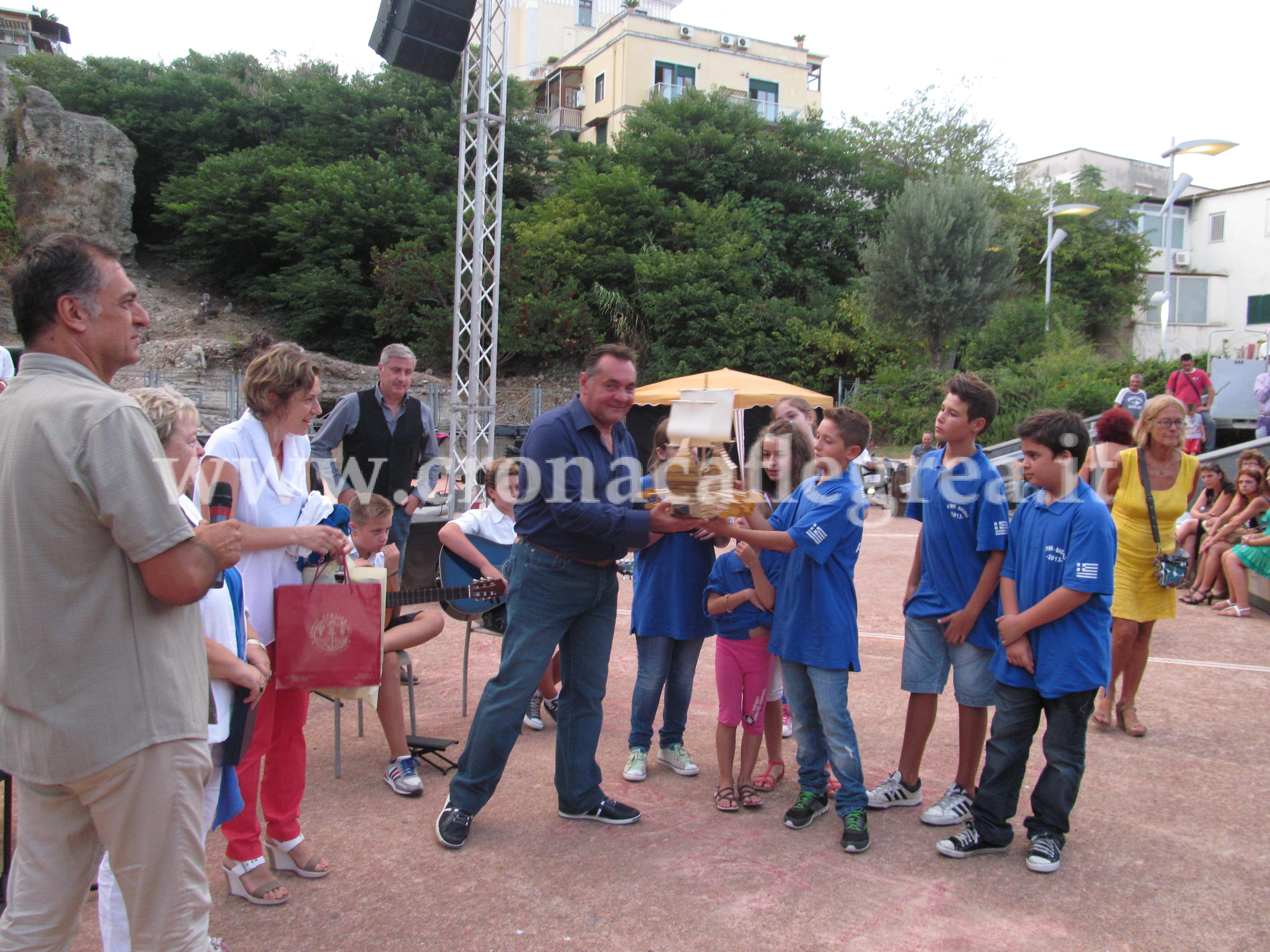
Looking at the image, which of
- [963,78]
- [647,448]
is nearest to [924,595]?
[647,448]

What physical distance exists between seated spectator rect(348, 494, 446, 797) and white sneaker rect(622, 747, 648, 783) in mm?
954

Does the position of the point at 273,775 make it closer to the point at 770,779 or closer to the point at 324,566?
the point at 324,566

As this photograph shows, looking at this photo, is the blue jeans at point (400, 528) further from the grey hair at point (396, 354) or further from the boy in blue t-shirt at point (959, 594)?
the boy in blue t-shirt at point (959, 594)

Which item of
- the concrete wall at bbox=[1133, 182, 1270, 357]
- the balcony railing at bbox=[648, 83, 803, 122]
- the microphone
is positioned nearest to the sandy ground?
the microphone

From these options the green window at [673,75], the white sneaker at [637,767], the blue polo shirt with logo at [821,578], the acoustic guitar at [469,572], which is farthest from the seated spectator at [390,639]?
the green window at [673,75]

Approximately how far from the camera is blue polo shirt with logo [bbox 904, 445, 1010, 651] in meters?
3.59

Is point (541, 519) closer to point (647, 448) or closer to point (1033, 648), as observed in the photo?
point (1033, 648)

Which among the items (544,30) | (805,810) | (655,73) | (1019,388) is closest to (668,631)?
(805,810)

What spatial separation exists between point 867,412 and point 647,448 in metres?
7.02

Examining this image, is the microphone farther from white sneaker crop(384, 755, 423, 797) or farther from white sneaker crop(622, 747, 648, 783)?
white sneaker crop(622, 747, 648, 783)

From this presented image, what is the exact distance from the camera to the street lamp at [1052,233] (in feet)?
63.8

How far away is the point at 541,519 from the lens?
3.38 m

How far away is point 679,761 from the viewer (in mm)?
4172

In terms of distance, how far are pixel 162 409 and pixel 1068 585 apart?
3226mm
